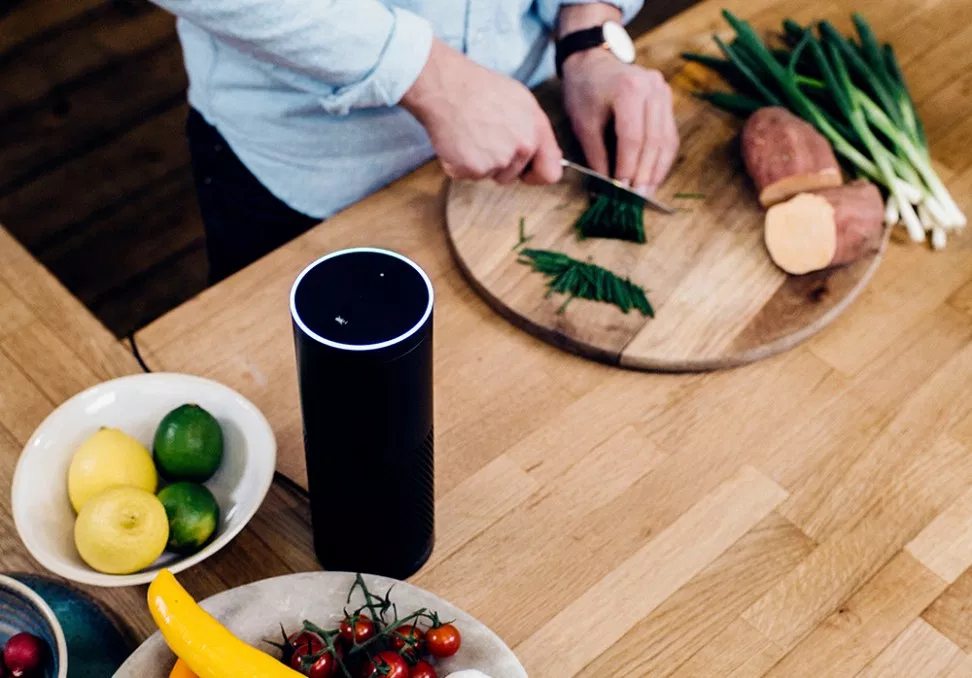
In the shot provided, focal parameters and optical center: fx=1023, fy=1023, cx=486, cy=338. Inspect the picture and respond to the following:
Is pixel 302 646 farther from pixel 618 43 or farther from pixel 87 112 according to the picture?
pixel 87 112

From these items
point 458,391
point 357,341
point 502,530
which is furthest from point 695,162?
point 357,341

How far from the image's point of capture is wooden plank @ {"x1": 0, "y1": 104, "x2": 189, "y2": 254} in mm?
2600

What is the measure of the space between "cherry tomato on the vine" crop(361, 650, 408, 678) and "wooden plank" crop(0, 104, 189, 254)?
2150mm

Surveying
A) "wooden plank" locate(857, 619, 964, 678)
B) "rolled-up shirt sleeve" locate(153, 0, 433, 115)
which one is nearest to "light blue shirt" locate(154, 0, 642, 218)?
"rolled-up shirt sleeve" locate(153, 0, 433, 115)

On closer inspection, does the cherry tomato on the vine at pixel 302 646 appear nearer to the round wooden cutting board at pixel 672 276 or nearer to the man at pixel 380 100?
the round wooden cutting board at pixel 672 276

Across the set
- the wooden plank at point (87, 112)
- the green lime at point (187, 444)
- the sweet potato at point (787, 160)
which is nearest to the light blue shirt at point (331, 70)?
the sweet potato at point (787, 160)

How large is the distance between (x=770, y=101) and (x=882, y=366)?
0.41 metres

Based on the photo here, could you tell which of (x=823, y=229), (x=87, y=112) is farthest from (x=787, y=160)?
(x=87, y=112)

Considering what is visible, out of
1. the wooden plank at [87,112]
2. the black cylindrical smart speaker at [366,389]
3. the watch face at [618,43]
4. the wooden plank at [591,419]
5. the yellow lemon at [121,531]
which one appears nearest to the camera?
the black cylindrical smart speaker at [366,389]

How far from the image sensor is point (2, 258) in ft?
3.83

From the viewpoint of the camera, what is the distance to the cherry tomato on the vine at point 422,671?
74cm

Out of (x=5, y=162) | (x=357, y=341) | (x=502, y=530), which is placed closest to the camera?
(x=357, y=341)

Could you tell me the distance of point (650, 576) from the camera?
926mm

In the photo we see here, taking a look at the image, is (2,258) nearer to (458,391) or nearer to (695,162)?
(458,391)
